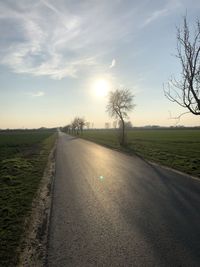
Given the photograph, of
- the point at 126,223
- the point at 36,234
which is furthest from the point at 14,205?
the point at 126,223

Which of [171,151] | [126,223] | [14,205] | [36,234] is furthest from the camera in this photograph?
[171,151]

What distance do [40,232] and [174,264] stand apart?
3248 millimetres

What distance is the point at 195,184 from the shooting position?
37.0 ft

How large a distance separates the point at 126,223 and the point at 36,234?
2145 mm

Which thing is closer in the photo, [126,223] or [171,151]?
[126,223]

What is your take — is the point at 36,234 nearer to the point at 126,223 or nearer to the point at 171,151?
the point at 126,223

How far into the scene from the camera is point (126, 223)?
6879 millimetres

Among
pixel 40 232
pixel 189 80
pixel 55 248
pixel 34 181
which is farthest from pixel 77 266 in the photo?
pixel 189 80

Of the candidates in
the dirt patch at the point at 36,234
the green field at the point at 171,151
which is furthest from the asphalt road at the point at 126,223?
the green field at the point at 171,151

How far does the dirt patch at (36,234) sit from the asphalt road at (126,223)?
18 cm

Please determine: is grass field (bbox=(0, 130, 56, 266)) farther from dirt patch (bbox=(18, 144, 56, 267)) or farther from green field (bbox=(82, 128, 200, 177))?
green field (bbox=(82, 128, 200, 177))

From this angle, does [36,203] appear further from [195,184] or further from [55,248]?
[195,184]

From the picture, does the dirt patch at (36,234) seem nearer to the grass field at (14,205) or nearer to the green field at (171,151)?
the grass field at (14,205)

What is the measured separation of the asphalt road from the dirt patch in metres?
0.18
